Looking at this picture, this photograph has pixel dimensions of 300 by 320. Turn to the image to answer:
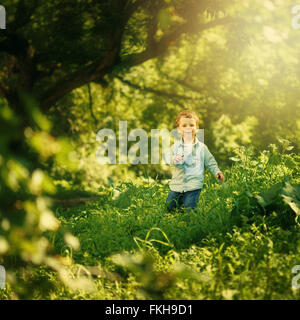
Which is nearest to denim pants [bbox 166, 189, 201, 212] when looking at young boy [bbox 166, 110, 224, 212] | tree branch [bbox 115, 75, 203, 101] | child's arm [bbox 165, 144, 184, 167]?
young boy [bbox 166, 110, 224, 212]

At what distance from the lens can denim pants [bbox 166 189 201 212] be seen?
445 centimetres

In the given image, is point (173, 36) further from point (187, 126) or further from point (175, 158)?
point (175, 158)

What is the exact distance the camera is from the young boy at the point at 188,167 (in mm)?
4457

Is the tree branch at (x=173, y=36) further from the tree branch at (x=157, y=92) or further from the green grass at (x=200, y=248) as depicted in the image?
the green grass at (x=200, y=248)

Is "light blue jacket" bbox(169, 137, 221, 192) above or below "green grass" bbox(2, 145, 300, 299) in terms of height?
above

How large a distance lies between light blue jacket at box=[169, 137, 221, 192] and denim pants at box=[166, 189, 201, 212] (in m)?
0.06

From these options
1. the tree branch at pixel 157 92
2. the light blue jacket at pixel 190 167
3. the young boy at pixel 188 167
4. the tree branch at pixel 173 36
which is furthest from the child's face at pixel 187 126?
the tree branch at pixel 157 92

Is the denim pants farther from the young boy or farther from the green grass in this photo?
the green grass

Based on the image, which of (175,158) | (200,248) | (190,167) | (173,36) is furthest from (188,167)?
(173,36)

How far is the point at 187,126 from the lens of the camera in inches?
182

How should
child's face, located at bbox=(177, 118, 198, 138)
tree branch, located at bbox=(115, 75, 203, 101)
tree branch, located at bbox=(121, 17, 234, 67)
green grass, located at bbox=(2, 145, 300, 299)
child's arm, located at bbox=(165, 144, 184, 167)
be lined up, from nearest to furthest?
1. green grass, located at bbox=(2, 145, 300, 299)
2. child's arm, located at bbox=(165, 144, 184, 167)
3. child's face, located at bbox=(177, 118, 198, 138)
4. tree branch, located at bbox=(121, 17, 234, 67)
5. tree branch, located at bbox=(115, 75, 203, 101)
